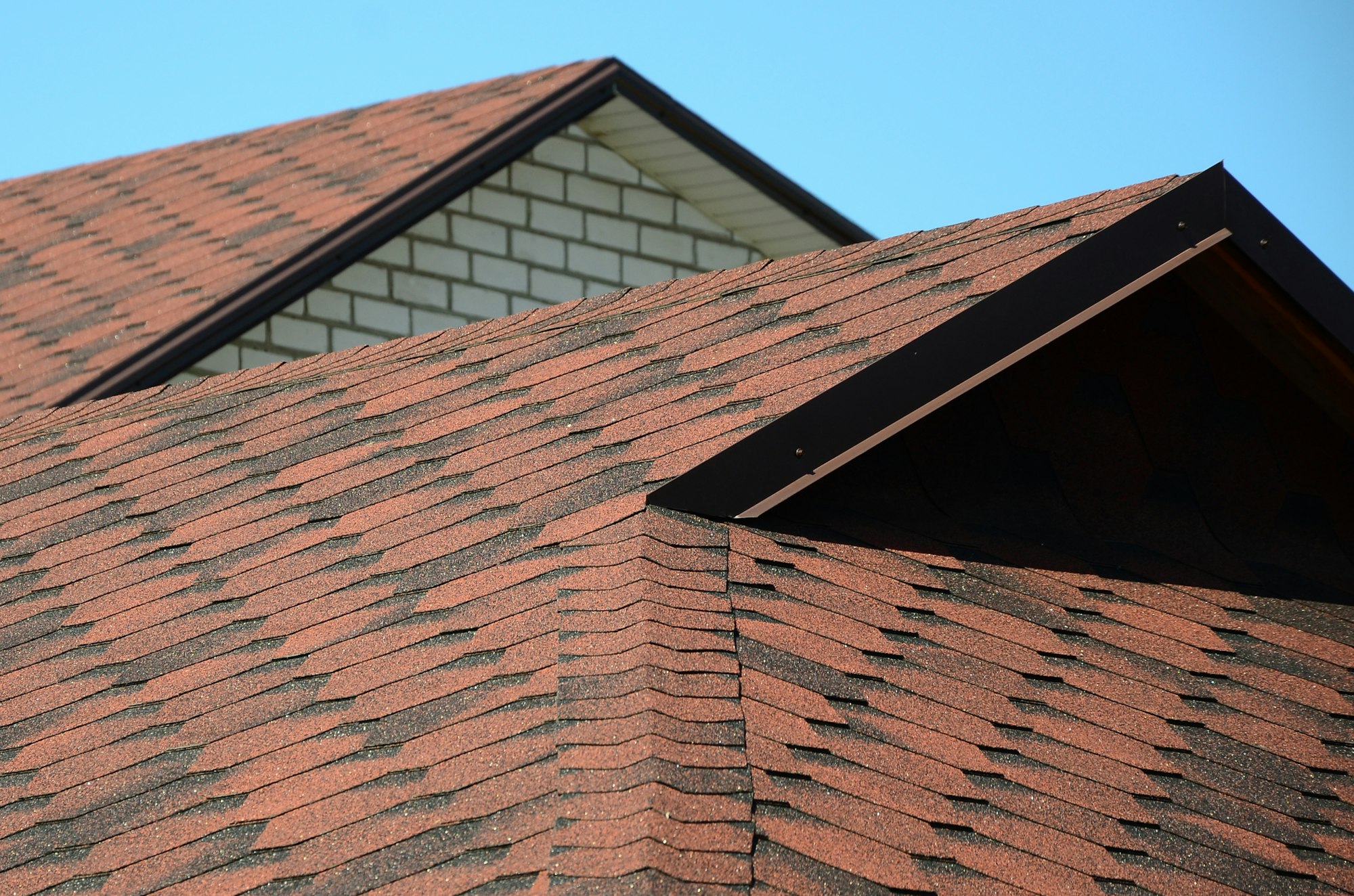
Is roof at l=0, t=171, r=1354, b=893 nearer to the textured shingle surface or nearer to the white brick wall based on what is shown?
the textured shingle surface

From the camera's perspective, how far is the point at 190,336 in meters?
9.73

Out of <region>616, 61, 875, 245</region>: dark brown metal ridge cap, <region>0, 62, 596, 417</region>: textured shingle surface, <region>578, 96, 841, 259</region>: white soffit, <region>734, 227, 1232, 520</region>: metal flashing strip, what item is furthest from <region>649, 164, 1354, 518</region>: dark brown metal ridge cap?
<region>578, 96, 841, 259</region>: white soffit

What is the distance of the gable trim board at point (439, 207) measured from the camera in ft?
31.7

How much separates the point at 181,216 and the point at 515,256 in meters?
2.37

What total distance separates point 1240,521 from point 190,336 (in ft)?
21.2

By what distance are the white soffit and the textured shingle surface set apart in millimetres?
544

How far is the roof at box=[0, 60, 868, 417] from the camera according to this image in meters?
9.88

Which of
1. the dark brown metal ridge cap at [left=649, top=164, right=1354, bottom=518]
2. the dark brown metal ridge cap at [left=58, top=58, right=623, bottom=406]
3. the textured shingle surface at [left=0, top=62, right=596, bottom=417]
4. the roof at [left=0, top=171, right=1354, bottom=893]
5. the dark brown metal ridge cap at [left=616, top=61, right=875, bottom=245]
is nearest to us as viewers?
the roof at [left=0, top=171, right=1354, bottom=893]

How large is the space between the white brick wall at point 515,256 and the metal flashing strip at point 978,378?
638cm

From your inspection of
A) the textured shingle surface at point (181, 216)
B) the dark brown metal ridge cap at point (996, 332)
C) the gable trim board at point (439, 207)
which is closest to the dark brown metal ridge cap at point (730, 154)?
the gable trim board at point (439, 207)

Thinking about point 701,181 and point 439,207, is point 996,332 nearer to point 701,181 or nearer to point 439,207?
point 439,207

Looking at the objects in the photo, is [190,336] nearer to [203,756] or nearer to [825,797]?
[203,756]

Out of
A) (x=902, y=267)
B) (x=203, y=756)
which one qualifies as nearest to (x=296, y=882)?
(x=203, y=756)

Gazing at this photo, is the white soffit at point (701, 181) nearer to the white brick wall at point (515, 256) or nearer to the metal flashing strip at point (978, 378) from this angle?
the white brick wall at point (515, 256)
